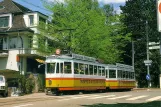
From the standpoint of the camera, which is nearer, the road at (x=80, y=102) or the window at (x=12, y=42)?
the road at (x=80, y=102)

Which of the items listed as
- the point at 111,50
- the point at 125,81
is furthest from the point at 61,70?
the point at 111,50

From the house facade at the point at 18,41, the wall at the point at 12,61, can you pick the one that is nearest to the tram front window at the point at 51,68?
the house facade at the point at 18,41

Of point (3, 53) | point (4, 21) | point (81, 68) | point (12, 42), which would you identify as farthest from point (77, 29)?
point (4, 21)

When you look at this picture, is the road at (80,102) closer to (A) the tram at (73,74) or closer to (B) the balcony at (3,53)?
(A) the tram at (73,74)

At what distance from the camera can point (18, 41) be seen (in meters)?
41.9

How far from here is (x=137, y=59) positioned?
60750mm

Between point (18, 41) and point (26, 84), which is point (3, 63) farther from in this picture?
point (26, 84)

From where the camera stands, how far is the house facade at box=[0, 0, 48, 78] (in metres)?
40.8

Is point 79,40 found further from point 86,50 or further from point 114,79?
point 114,79

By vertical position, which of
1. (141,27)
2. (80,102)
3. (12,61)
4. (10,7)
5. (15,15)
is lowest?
(80,102)

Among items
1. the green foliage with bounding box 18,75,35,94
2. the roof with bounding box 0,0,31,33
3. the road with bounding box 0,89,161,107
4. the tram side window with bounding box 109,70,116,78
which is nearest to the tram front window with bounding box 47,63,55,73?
the road with bounding box 0,89,161,107

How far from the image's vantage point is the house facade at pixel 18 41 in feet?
134

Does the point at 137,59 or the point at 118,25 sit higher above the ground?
the point at 118,25

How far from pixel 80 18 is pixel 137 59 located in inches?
927
